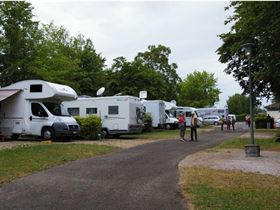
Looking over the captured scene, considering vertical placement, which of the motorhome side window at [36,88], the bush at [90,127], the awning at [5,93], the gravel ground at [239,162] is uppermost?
the motorhome side window at [36,88]

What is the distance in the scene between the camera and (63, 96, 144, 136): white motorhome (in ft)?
88.2

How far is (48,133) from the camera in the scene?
23.0 metres

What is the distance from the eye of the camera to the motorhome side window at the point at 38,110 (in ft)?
76.0

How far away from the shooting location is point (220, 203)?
8.22 m

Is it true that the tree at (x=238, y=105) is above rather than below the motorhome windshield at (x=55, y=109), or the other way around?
above

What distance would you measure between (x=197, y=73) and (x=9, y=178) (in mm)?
79442

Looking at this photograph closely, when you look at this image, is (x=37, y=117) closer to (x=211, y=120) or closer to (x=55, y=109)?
(x=55, y=109)

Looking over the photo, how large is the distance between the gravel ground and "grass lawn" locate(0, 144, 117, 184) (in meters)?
3.87

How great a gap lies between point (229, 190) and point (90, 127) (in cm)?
1629

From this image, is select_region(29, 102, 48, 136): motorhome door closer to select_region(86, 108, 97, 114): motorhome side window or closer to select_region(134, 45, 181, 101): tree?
select_region(86, 108, 97, 114): motorhome side window

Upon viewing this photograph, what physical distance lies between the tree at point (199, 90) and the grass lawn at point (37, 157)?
213 ft

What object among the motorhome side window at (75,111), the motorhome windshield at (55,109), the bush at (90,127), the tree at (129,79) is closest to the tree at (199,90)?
the tree at (129,79)

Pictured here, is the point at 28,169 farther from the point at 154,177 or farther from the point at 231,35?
the point at 231,35

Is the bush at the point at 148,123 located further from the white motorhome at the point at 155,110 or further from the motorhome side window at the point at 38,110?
the motorhome side window at the point at 38,110
